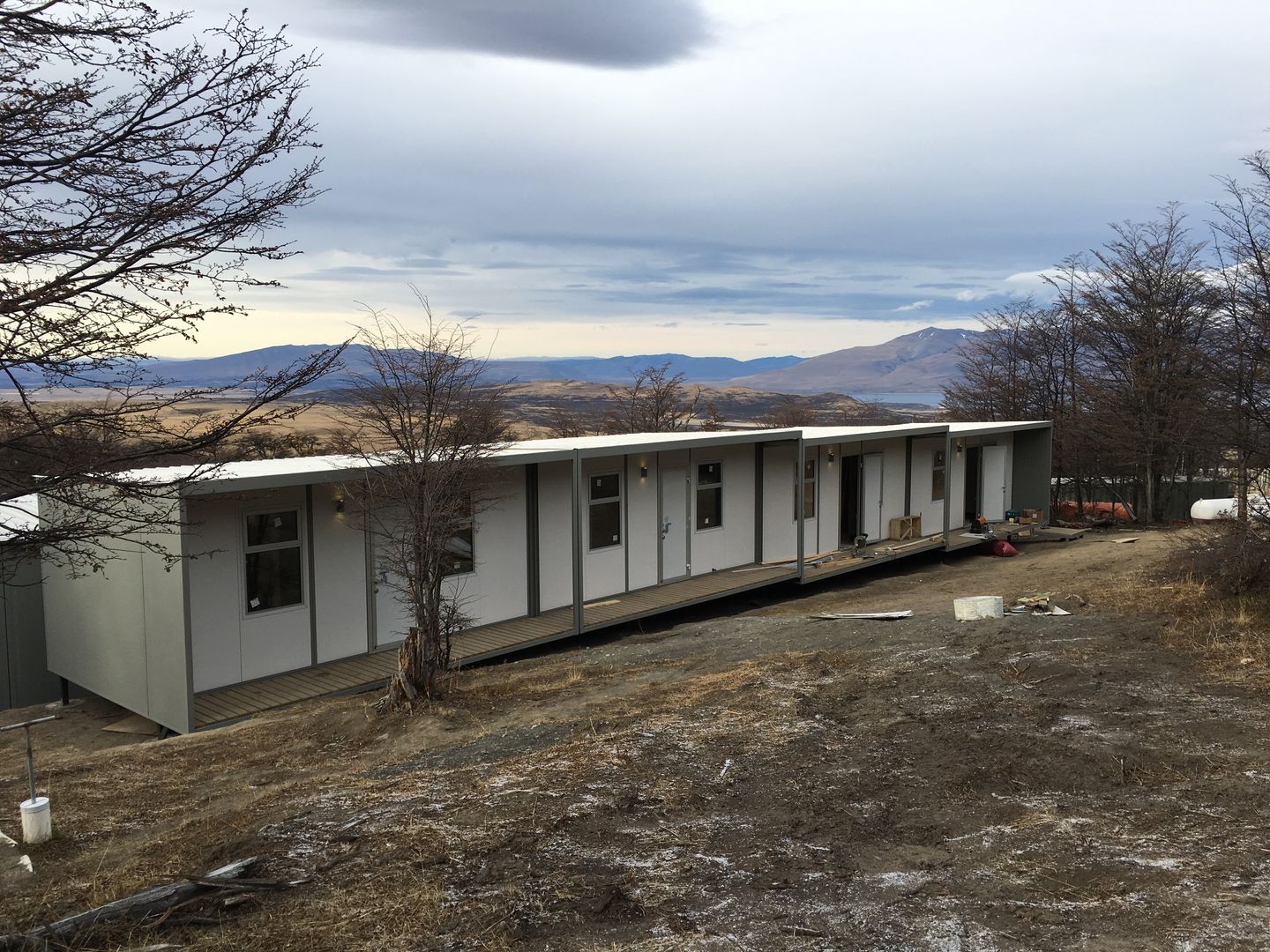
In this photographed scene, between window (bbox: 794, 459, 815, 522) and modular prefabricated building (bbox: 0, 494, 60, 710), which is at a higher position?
window (bbox: 794, 459, 815, 522)

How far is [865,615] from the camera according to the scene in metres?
12.5

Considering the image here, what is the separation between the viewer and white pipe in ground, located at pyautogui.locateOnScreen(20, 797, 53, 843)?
536 centimetres

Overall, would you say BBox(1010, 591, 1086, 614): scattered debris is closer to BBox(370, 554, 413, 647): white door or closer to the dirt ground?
the dirt ground

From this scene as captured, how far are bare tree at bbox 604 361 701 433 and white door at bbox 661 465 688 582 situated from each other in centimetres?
1855

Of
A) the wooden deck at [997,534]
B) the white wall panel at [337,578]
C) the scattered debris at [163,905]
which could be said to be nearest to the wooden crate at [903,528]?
the wooden deck at [997,534]

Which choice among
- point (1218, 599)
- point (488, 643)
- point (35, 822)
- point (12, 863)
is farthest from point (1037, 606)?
point (12, 863)

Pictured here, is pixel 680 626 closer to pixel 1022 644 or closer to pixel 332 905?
pixel 1022 644

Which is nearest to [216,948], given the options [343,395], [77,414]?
[77,414]

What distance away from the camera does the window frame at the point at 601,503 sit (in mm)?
13555

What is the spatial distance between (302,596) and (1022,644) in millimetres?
7711

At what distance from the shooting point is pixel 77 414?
4.69 metres

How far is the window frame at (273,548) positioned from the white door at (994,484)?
17266 mm

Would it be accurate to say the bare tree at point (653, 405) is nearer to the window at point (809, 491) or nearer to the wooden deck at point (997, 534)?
the wooden deck at point (997, 534)

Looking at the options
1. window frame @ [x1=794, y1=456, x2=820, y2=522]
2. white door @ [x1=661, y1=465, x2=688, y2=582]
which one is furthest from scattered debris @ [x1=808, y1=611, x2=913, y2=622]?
window frame @ [x1=794, y1=456, x2=820, y2=522]
